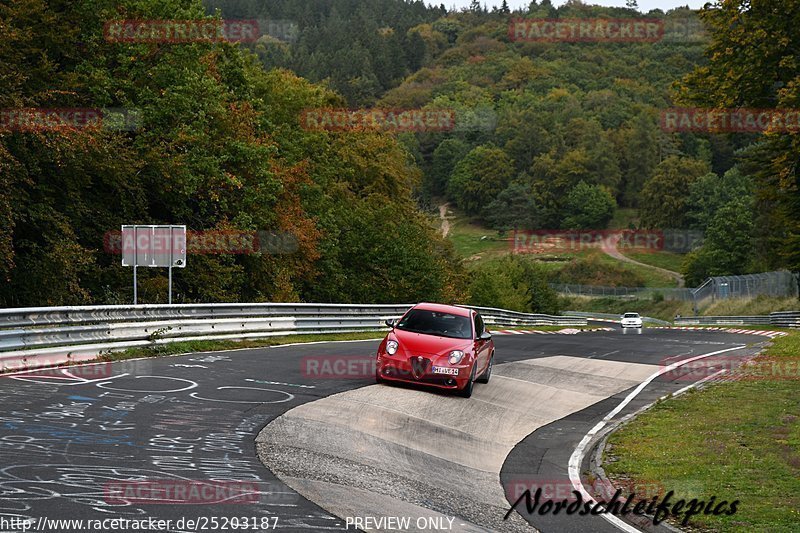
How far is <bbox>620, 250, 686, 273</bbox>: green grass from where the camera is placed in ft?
512

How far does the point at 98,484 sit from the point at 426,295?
50407 mm

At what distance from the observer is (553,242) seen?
18300 cm

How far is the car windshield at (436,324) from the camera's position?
17.0 meters

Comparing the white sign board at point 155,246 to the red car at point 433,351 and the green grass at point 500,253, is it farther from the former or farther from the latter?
the green grass at point 500,253

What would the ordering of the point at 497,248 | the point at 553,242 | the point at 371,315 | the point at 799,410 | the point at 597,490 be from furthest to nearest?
the point at 553,242
the point at 497,248
the point at 371,315
the point at 799,410
the point at 597,490

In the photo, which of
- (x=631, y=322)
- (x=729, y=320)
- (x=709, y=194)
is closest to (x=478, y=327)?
(x=631, y=322)

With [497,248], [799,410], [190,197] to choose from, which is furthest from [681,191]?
[799,410]

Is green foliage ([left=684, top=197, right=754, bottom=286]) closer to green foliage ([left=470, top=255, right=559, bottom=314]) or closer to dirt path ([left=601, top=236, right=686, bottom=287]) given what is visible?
dirt path ([left=601, top=236, right=686, bottom=287])

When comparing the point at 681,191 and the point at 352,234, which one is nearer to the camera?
the point at 352,234

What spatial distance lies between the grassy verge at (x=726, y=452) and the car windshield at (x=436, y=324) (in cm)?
347

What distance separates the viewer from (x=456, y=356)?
16250 mm

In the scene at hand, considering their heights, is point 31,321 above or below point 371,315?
above

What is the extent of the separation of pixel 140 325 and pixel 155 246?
9.55 ft

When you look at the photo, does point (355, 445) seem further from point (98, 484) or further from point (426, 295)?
point (426, 295)
